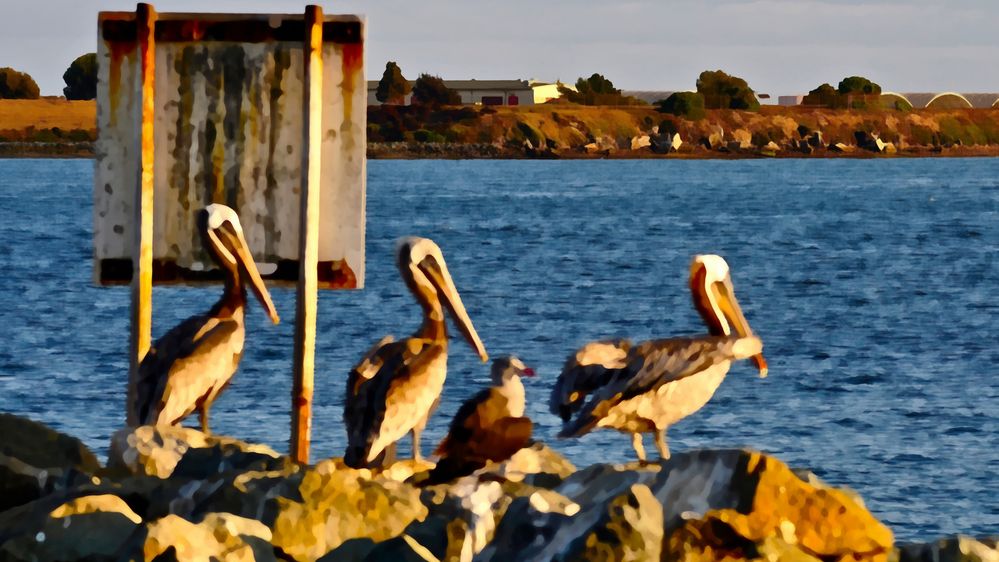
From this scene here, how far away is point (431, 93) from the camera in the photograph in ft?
420

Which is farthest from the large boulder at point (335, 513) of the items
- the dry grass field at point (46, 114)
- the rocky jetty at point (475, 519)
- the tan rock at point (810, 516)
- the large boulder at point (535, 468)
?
the dry grass field at point (46, 114)

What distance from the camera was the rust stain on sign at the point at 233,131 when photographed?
8.78 metres

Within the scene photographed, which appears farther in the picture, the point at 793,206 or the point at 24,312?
the point at 793,206

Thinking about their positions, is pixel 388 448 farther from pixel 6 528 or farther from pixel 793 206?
pixel 793 206

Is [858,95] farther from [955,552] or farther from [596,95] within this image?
[955,552]

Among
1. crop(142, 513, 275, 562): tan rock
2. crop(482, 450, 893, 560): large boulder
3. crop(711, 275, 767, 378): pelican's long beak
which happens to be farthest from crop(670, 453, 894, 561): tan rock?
crop(711, 275, 767, 378): pelican's long beak

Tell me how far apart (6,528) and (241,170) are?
7.61 ft

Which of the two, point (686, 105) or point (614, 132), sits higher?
point (686, 105)

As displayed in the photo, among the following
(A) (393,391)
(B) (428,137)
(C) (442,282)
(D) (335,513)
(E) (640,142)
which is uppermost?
(C) (442,282)

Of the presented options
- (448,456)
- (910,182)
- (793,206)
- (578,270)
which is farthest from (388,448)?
(910,182)

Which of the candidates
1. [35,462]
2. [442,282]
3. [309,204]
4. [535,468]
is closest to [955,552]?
[535,468]

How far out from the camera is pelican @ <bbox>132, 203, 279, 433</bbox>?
28.8 ft

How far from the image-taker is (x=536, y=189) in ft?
283

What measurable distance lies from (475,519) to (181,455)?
5.73ft
